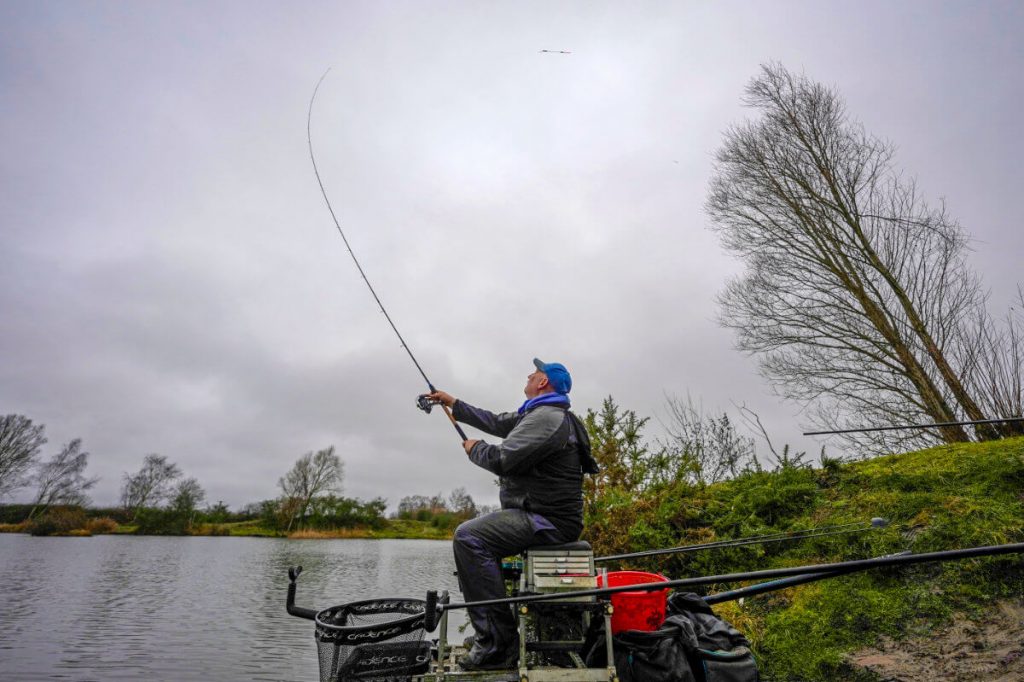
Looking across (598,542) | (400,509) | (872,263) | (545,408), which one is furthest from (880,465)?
(400,509)

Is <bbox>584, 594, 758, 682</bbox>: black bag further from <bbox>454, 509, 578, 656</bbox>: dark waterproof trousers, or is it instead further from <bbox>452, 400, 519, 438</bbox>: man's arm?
<bbox>452, 400, 519, 438</bbox>: man's arm

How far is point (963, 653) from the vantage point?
11.1ft

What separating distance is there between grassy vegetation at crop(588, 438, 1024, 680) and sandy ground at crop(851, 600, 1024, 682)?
0.10 m

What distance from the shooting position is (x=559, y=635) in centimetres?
318

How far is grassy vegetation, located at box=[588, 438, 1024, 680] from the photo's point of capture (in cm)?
379

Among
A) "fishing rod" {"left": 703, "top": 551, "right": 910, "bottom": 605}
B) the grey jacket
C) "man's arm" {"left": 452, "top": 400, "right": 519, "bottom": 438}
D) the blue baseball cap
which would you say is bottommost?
"fishing rod" {"left": 703, "top": 551, "right": 910, "bottom": 605}

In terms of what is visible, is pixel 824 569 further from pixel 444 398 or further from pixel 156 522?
pixel 156 522

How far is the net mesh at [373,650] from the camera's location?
9.77 ft

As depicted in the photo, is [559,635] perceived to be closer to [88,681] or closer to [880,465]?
[880,465]

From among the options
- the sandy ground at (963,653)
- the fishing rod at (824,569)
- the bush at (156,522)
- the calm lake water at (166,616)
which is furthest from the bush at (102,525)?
the sandy ground at (963,653)

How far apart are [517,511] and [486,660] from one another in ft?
3.02

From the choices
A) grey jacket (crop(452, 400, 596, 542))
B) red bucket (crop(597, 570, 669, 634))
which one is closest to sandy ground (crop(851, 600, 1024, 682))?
red bucket (crop(597, 570, 669, 634))

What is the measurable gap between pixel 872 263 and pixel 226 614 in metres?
16.2

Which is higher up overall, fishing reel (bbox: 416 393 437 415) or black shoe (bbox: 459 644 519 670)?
fishing reel (bbox: 416 393 437 415)
